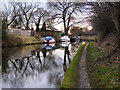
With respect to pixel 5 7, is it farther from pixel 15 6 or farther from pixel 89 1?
pixel 89 1

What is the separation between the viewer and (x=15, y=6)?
38781 millimetres

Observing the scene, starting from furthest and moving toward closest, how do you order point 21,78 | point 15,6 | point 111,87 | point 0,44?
point 15,6
point 0,44
point 21,78
point 111,87

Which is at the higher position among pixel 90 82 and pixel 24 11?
pixel 24 11

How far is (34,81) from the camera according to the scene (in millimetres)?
6148

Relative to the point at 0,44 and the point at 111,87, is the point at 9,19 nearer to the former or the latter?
the point at 0,44

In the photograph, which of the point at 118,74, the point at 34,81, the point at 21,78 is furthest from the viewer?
the point at 21,78

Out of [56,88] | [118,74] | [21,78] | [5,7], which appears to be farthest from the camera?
[5,7]

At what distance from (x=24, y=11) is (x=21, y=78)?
127 feet

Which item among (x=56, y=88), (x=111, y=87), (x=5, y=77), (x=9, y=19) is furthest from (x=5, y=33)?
(x=9, y=19)

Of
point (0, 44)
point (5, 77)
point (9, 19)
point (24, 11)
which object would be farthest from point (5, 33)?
point (24, 11)

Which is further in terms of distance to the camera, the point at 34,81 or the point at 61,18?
the point at 61,18

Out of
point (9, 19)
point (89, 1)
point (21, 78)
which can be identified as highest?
point (9, 19)

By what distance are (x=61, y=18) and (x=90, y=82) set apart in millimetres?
35275

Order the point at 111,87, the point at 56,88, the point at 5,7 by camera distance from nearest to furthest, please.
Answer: the point at 111,87 → the point at 56,88 → the point at 5,7
